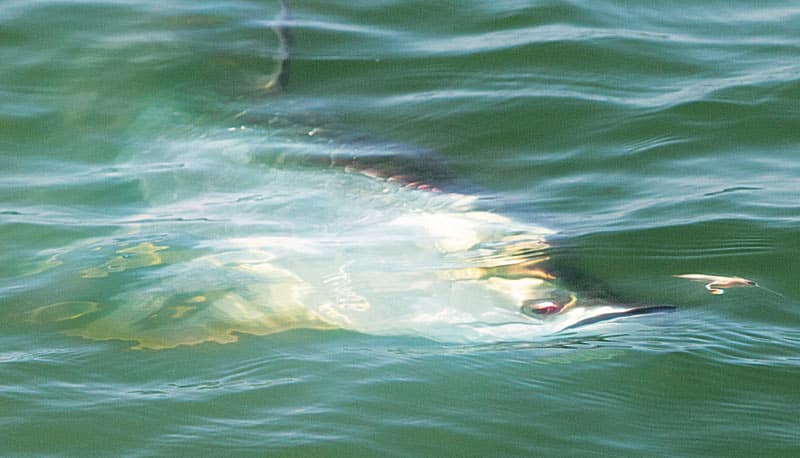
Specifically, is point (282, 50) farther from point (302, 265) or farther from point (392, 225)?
point (302, 265)

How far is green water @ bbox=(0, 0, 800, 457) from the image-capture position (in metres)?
2.73

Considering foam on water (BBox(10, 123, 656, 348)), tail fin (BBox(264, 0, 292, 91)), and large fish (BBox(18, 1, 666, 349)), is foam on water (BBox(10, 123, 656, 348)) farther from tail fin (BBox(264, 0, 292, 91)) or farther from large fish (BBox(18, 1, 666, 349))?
tail fin (BBox(264, 0, 292, 91))

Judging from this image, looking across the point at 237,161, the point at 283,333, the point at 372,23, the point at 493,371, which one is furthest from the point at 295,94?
the point at 493,371

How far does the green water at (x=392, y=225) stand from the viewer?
108 inches

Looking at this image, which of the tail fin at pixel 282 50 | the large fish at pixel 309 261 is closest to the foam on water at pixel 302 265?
the large fish at pixel 309 261

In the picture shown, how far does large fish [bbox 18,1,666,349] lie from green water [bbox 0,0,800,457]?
13 mm

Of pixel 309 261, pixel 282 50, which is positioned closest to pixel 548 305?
pixel 309 261

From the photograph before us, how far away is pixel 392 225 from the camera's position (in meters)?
3.86

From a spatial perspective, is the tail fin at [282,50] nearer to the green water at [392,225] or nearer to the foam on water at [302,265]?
the green water at [392,225]

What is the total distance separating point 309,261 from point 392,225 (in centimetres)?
42

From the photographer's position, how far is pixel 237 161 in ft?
15.2

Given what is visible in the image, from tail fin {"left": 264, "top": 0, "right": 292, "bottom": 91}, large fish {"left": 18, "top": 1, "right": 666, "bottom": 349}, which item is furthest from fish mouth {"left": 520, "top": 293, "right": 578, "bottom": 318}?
tail fin {"left": 264, "top": 0, "right": 292, "bottom": 91}

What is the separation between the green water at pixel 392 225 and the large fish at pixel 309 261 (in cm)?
1

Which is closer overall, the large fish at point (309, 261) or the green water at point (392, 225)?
the green water at point (392, 225)
